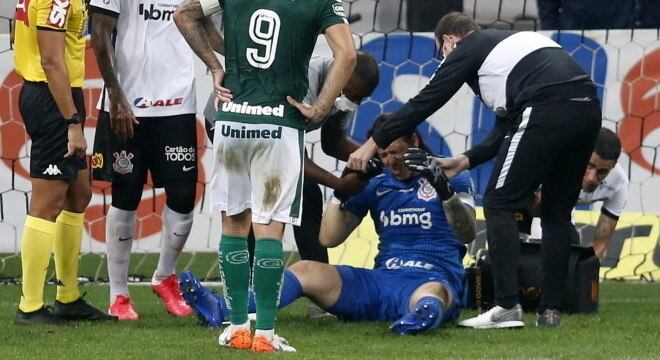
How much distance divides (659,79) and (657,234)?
3.71 feet

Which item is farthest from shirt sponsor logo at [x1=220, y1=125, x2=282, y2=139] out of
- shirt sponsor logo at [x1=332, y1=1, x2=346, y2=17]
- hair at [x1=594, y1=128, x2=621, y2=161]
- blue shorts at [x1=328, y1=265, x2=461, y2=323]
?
hair at [x1=594, y1=128, x2=621, y2=161]

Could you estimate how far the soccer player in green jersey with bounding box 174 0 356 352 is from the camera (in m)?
5.90

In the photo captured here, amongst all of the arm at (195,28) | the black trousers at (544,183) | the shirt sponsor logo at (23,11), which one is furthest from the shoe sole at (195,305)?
the shirt sponsor logo at (23,11)

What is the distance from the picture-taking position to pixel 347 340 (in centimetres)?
632

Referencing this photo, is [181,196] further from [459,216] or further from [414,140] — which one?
[459,216]

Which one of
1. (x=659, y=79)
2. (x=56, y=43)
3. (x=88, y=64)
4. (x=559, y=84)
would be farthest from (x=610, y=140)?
(x=88, y=64)

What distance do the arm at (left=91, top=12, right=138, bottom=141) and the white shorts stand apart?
55.7 inches

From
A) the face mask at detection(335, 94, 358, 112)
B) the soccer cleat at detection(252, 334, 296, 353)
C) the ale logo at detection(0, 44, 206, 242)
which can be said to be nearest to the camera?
the soccer cleat at detection(252, 334, 296, 353)

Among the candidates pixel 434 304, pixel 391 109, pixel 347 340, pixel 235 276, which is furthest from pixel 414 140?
Result: pixel 391 109

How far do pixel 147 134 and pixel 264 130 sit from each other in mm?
1725

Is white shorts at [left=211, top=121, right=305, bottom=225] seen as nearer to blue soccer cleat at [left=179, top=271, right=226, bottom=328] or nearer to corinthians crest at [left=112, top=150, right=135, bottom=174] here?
blue soccer cleat at [left=179, top=271, right=226, bottom=328]

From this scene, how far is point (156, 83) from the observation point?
7461 mm

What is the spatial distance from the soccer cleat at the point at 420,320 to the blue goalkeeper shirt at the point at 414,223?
1.77 ft

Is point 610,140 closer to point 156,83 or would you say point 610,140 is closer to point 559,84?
A: point 559,84
